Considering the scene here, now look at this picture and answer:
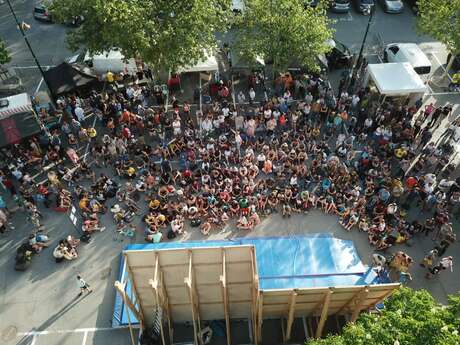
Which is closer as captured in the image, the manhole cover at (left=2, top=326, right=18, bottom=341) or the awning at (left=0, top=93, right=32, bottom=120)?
the manhole cover at (left=2, top=326, right=18, bottom=341)

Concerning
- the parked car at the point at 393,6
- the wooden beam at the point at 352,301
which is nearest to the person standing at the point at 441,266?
the wooden beam at the point at 352,301

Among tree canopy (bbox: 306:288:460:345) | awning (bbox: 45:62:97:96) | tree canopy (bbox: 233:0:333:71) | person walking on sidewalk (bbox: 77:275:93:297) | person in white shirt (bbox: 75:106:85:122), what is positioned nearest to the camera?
tree canopy (bbox: 306:288:460:345)

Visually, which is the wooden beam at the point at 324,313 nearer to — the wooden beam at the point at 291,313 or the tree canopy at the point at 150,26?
the wooden beam at the point at 291,313

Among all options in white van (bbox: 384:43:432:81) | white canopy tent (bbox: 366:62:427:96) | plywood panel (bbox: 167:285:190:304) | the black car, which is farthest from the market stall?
plywood panel (bbox: 167:285:190:304)

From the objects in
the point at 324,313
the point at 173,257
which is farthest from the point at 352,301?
the point at 173,257

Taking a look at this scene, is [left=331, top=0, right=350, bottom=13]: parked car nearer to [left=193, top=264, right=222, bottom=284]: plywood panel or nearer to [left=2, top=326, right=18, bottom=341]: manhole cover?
[left=193, top=264, right=222, bottom=284]: plywood panel

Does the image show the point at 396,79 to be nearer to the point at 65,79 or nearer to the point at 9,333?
the point at 65,79
